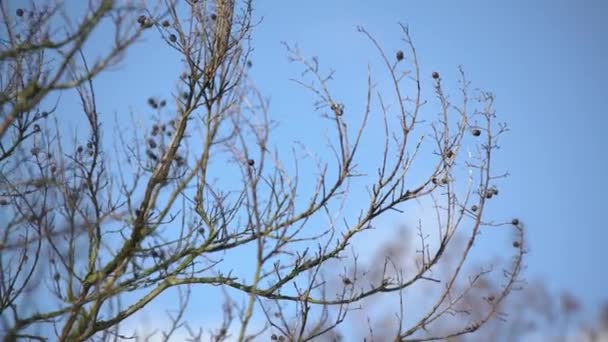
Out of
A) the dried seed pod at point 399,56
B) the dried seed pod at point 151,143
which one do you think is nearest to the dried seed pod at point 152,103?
the dried seed pod at point 151,143

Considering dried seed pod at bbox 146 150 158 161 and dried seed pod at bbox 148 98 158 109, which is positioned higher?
dried seed pod at bbox 148 98 158 109

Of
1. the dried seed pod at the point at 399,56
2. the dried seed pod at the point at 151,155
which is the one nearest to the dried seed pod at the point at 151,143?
the dried seed pod at the point at 151,155

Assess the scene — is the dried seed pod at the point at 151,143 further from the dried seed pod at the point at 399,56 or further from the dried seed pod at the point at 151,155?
the dried seed pod at the point at 399,56

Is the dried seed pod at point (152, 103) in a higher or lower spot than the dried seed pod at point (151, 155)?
higher

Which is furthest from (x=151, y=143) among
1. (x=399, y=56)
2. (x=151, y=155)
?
(x=399, y=56)

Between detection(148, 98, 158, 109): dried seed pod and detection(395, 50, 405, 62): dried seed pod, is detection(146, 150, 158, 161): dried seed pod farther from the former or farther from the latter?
detection(395, 50, 405, 62): dried seed pod

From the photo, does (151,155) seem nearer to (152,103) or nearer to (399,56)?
(152,103)

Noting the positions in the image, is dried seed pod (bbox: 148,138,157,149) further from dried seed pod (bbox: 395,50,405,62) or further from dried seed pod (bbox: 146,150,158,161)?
dried seed pod (bbox: 395,50,405,62)

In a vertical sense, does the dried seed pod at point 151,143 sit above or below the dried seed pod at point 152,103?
below

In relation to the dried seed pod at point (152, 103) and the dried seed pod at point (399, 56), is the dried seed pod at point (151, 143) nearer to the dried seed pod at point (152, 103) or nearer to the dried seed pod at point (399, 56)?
the dried seed pod at point (152, 103)

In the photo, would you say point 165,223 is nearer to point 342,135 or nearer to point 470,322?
point 342,135

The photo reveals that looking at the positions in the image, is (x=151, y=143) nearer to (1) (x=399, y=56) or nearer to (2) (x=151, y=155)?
(2) (x=151, y=155)

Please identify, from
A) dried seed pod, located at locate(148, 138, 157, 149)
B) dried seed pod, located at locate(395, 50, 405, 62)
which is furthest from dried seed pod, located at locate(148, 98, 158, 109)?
dried seed pod, located at locate(395, 50, 405, 62)

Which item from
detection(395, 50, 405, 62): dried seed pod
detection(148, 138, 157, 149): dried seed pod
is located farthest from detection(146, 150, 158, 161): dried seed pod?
detection(395, 50, 405, 62): dried seed pod
